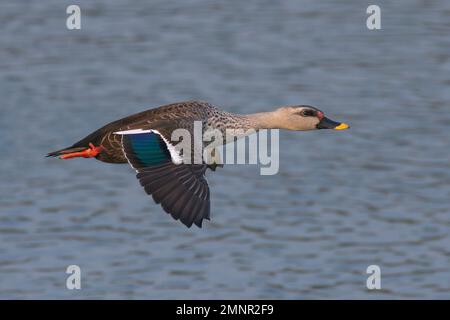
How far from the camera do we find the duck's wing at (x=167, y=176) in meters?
11.7

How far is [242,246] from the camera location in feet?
62.0

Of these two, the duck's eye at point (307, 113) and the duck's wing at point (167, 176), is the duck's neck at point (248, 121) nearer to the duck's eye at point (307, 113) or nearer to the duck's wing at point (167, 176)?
the duck's eye at point (307, 113)

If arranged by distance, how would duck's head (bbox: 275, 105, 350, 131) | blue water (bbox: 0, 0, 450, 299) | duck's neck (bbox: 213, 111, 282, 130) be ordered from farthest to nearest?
1. blue water (bbox: 0, 0, 450, 299)
2. duck's head (bbox: 275, 105, 350, 131)
3. duck's neck (bbox: 213, 111, 282, 130)

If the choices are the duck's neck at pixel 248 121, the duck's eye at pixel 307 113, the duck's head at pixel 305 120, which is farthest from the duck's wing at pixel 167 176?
the duck's eye at pixel 307 113

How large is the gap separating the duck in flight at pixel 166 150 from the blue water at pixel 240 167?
4.62m

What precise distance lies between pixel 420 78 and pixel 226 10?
506 centimetres

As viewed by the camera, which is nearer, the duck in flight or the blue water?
the duck in flight

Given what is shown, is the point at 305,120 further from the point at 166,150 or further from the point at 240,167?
the point at 240,167

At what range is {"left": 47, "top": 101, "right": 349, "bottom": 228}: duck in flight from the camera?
38.8 ft

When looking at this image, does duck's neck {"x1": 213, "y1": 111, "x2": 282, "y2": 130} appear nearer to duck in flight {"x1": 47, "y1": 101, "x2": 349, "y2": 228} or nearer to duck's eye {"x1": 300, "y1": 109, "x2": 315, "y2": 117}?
duck in flight {"x1": 47, "y1": 101, "x2": 349, "y2": 228}

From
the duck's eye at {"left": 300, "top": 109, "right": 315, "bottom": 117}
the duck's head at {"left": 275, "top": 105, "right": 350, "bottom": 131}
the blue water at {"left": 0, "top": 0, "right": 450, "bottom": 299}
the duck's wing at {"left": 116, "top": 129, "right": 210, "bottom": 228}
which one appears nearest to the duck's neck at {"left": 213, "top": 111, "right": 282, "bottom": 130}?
the duck's head at {"left": 275, "top": 105, "right": 350, "bottom": 131}
